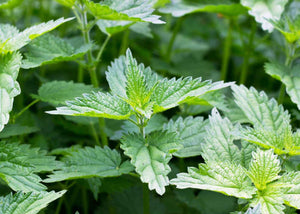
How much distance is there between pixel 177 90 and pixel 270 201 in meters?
0.38

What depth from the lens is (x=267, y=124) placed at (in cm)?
125

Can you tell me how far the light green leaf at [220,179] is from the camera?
39.5 inches

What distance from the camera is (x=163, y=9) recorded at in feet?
5.79

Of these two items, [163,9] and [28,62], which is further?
[163,9]

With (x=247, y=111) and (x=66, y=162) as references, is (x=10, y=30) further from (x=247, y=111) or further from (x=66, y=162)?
(x=247, y=111)

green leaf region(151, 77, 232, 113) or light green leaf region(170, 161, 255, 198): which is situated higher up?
green leaf region(151, 77, 232, 113)

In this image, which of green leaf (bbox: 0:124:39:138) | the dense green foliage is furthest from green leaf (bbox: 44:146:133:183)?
green leaf (bbox: 0:124:39:138)

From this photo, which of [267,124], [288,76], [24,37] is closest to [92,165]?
[24,37]

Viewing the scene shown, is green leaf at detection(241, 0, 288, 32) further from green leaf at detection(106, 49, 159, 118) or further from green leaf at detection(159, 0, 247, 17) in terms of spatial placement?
green leaf at detection(106, 49, 159, 118)

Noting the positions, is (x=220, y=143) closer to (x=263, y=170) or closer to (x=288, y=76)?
(x=263, y=170)

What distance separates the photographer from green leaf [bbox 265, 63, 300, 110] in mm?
1417

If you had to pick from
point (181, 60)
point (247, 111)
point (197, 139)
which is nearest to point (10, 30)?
point (197, 139)

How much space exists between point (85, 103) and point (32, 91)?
873 millimetres

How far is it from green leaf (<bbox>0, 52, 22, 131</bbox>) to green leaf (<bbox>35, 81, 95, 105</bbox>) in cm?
20
